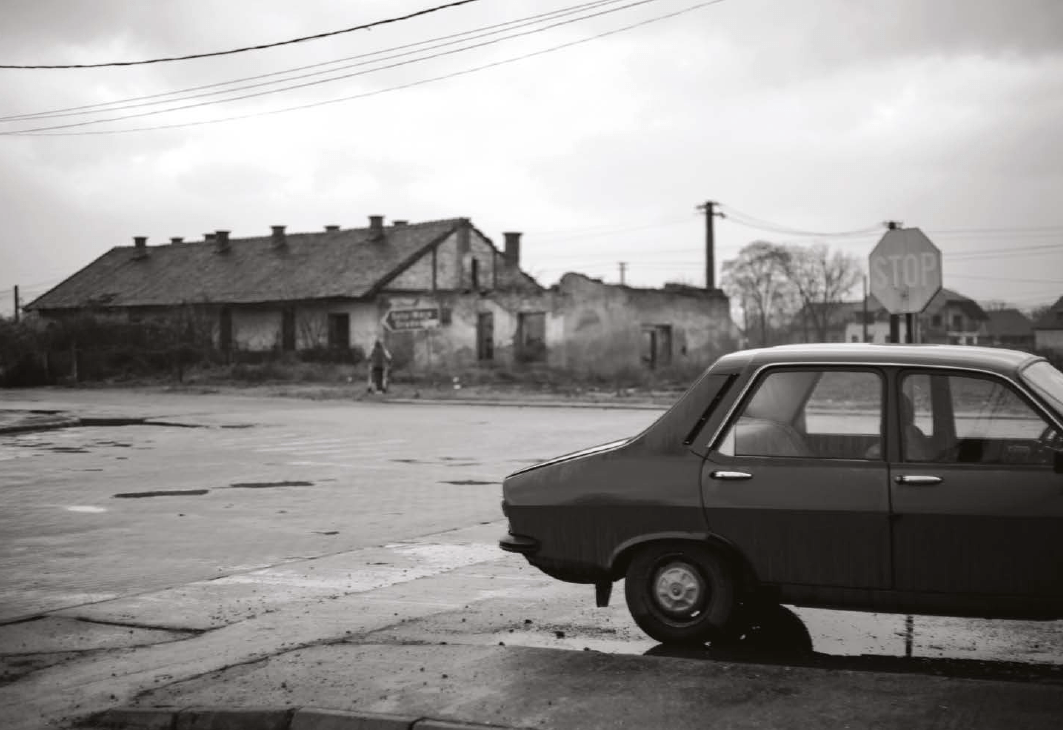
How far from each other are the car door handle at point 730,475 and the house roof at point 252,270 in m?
47.4

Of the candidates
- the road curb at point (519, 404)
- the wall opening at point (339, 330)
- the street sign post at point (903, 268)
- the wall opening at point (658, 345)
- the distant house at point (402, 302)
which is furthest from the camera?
the wall opening at point (339, 330)

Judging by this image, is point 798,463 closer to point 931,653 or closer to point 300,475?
point 931,653

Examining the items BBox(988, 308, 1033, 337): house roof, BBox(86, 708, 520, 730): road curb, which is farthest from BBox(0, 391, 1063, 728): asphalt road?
BBox(988, 308, 1033, 337): house roof

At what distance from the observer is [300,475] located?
14.8m

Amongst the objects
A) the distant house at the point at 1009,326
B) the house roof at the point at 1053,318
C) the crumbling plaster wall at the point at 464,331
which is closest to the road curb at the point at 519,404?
the crumbling plaster wall at the point at 464,331

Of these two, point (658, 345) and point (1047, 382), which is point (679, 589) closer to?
point (1047, 382)

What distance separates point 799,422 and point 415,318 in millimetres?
36777

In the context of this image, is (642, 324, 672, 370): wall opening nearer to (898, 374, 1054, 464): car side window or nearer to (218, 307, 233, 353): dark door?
(218, 307, 233, 353): dark door

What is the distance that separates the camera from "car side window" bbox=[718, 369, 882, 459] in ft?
18.4

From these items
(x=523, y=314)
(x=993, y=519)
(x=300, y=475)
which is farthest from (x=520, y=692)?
(x=523, y=314)

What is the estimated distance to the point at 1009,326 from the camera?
129 m

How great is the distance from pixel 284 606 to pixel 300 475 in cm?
775

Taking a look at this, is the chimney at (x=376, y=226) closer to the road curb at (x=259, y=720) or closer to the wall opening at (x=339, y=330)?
the wall opening at (x=339, y=330)

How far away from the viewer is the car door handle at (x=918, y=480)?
533 cm
